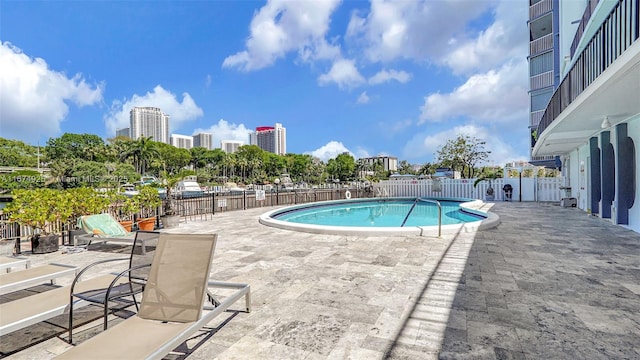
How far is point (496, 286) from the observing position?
3.83 m

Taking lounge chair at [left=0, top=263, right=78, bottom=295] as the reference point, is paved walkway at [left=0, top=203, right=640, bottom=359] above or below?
below

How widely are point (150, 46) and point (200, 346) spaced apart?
2416 centimetres

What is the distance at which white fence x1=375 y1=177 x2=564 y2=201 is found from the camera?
1709 cm

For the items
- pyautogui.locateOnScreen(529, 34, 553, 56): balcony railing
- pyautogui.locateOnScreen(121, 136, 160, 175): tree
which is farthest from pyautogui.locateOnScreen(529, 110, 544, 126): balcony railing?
pyautogui.locateOnScreen(121, 136, 160, 175): tree

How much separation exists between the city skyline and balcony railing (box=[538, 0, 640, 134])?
259 inches

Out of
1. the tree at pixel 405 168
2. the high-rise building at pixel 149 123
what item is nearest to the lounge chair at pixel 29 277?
the tree at pixel 405 168

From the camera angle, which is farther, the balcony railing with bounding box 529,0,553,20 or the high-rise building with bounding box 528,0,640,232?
the balcony railing with bounding box 529,0,553,20

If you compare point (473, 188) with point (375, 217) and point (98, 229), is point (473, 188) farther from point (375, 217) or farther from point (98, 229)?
point (98, 229)

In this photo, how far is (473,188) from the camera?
19359 millimetres

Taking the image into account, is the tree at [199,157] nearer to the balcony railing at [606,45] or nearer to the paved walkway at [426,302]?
the paved walkway at [426,302]

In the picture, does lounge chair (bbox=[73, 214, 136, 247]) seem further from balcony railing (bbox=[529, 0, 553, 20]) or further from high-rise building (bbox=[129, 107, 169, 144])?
high-rise building (bbox=[129, 107, 169, 144])

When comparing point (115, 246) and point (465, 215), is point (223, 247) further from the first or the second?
point (465, 215)

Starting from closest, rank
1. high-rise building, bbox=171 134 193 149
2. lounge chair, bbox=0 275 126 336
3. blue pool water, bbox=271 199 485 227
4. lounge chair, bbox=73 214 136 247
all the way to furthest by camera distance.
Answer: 1. lounge chair, bbox=0 275 126 336
2. lounge chair, bbox=73 214 136 247
3. blue pool water, bbox=271 199 485 227
4. high-rise building, bbox=171 134 193 149

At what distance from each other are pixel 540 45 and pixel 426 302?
25.7 meters
